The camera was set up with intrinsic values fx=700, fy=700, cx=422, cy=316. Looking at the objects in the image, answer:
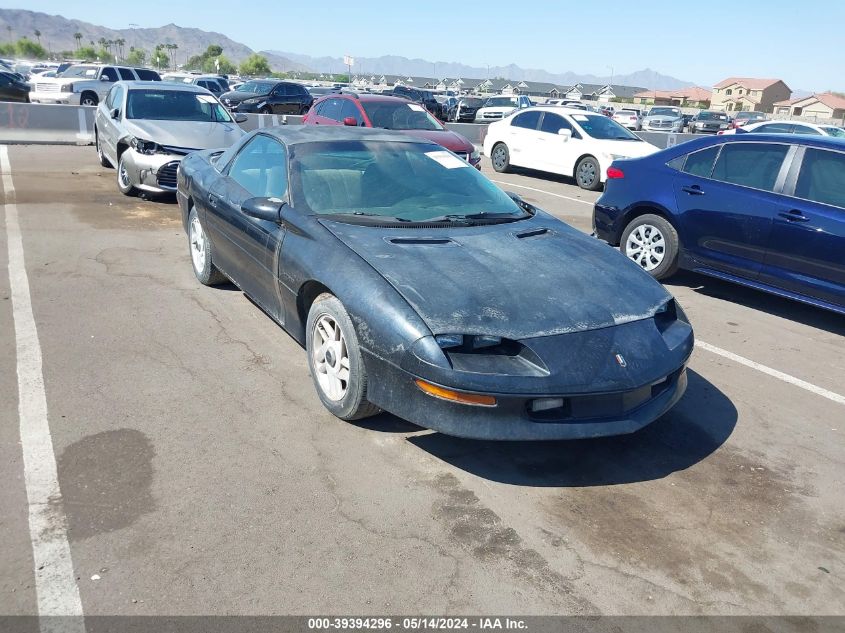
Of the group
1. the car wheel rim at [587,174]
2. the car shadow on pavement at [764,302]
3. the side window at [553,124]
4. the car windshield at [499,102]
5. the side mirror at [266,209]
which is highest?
the car windshield at [499,102]

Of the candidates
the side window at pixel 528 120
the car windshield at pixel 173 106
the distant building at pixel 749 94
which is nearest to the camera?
the car windshield at pixel 173 106

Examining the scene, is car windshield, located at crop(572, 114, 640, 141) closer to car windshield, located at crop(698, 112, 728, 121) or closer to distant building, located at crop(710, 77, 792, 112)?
car windshield, located at crop(698, 112, 728, 121)

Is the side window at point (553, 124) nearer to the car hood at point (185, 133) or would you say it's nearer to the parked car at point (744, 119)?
the car hood at point (185, 133)

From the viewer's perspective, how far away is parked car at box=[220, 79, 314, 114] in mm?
25625

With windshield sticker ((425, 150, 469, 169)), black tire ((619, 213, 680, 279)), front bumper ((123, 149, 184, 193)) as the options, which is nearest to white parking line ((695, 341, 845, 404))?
black tire ((619, 213, 680, 279))

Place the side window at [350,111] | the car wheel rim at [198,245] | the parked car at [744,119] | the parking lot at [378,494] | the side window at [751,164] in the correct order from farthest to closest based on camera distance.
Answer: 1. the parked car at [744,119]
2. the side window at [350,111]
3. the side window at [751,164]
4. the car wheel rim at [198,245]
5. the parking lot at [378,494]

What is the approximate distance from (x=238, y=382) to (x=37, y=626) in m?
2.11

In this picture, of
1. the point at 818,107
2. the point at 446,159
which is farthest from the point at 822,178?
the point at 818,107

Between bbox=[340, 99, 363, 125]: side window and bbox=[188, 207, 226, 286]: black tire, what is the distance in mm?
6588

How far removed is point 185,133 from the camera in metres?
9.60

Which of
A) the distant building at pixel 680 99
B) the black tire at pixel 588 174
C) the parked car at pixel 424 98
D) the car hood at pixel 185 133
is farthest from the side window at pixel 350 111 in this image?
the distant building at pixel 680 99

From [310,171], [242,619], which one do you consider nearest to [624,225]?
[310,171]

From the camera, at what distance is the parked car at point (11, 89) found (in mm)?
23078

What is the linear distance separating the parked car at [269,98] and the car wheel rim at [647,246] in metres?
20.7
